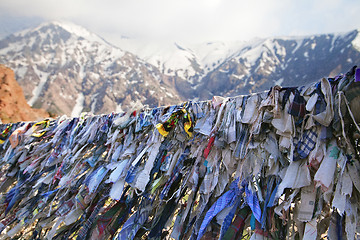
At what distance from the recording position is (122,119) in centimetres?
273

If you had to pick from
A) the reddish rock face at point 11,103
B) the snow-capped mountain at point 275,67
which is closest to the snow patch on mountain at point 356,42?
the snow-capped mountain at point 275,67

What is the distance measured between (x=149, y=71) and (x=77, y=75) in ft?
101

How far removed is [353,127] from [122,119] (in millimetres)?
2413

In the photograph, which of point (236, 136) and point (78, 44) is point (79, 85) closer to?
point (78, 44)

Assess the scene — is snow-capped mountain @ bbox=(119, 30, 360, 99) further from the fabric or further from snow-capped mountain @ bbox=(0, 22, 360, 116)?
the fabric

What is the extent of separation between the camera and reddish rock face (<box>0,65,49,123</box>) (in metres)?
14.3

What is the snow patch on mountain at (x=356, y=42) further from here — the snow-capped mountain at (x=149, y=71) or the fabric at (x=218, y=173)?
the fabric at (x=218, y=173)

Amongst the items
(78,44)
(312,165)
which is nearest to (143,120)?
(312,165)

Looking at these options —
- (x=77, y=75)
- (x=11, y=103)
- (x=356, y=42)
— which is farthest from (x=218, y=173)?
(x=77, y=75)

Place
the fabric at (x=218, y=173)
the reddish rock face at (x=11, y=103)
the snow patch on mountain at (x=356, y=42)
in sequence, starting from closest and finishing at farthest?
the fabric at (x=218, y=173)
the reddish rock face at (x=11, y=103)
the snow patch on mountain at (x=356, y=42)

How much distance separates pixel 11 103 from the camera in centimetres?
1566

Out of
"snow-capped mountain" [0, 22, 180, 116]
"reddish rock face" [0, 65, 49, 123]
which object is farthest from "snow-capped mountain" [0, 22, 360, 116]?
"reddish rock face" [0, 65, 49, 123]

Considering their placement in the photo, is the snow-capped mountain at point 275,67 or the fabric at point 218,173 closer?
the fabric at point 218,173

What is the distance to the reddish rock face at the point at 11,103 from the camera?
14324 millimetres
